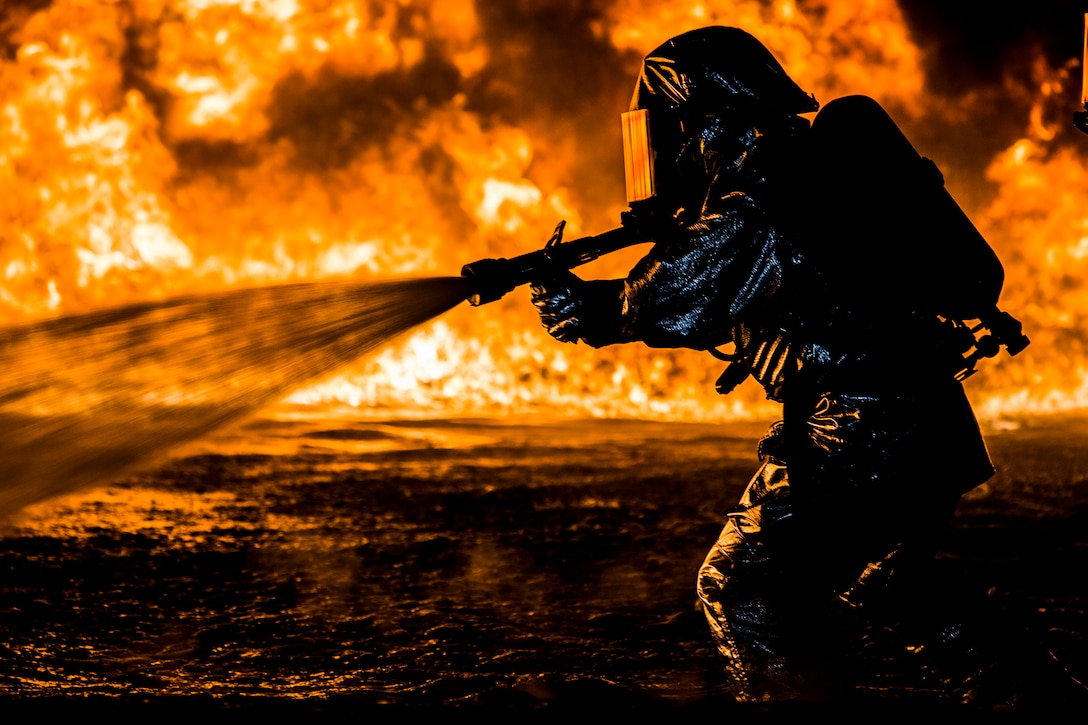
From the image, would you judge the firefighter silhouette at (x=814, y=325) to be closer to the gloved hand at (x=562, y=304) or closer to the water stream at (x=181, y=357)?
the gloved hand at (x=562, y=304)

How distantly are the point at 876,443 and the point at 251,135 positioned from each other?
7.27m

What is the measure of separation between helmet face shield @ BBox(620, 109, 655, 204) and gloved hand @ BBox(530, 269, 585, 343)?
0.32m

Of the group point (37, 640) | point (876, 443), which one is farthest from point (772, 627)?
point (37, 640)

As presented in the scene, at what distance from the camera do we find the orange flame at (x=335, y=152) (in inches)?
313

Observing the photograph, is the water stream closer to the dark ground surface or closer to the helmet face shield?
the helmet face shield

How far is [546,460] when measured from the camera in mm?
5824

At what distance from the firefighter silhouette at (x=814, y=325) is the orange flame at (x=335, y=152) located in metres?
5.83

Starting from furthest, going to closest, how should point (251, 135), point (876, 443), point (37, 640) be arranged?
point (251, 135)
point (37, 640)
point (876, 443)

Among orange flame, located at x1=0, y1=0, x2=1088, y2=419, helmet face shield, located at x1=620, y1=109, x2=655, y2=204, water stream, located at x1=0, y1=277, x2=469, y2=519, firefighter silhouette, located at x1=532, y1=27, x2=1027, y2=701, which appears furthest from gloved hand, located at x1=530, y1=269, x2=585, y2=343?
orange flame, located at x1=0, y1=0, x2=1088, y2=419

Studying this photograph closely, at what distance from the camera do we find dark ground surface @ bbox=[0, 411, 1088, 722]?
246 cm

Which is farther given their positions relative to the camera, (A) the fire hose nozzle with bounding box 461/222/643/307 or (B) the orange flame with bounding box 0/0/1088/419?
(B) the orange flame with bounding box 0/0/1088/419

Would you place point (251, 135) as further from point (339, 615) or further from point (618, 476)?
point (339, 615)

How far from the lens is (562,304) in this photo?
2.02m

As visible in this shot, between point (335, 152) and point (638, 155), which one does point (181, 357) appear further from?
point (335, 152)
